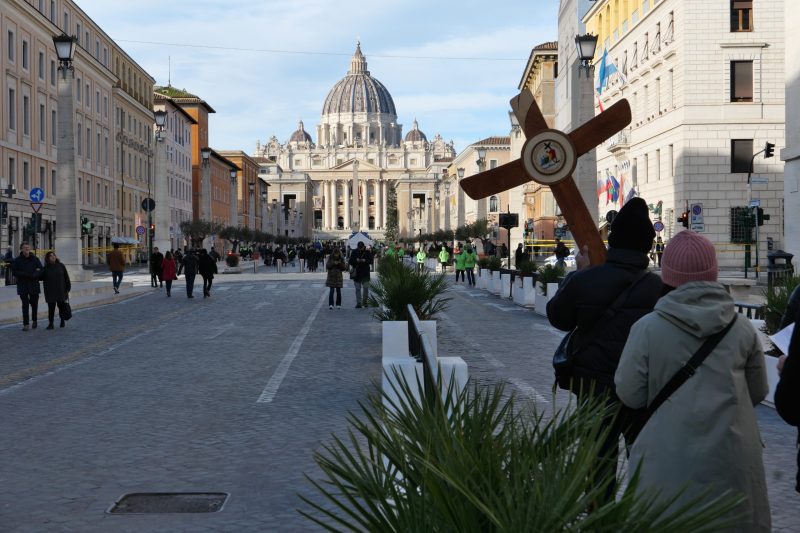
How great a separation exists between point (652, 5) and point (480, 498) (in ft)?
165

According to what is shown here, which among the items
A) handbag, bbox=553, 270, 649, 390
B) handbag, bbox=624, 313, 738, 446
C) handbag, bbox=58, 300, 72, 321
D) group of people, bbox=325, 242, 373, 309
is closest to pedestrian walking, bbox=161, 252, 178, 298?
group of people, bbox=325, 242, 373, 309

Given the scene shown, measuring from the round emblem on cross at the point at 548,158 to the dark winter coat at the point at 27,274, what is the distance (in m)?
12.8

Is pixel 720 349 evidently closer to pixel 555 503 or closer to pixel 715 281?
pixel 715 281

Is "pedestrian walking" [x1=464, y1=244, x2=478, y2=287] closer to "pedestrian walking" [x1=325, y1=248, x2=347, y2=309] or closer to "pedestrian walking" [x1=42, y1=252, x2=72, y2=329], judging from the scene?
"pedestrian walking" [x1=325, y1=248, x2=347, y2=309]

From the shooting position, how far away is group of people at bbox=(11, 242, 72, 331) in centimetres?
2038

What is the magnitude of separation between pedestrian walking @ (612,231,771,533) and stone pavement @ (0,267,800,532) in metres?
0.51

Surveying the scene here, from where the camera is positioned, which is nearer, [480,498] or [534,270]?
[480,498]

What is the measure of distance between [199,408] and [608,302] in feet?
18.7

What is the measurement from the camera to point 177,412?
10.1 m

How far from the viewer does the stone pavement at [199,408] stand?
21.7 ft

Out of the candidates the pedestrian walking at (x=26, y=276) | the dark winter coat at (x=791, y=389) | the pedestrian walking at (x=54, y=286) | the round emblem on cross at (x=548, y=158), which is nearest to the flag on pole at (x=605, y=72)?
the pedestrian walking at (x=54, y=286)

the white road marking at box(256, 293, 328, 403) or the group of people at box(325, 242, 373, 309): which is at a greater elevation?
the group of people at box(325, 242, 373, 309)

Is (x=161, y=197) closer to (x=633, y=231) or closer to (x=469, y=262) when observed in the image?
(x=469, y=262)

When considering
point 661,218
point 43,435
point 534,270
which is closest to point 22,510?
point 43,435
